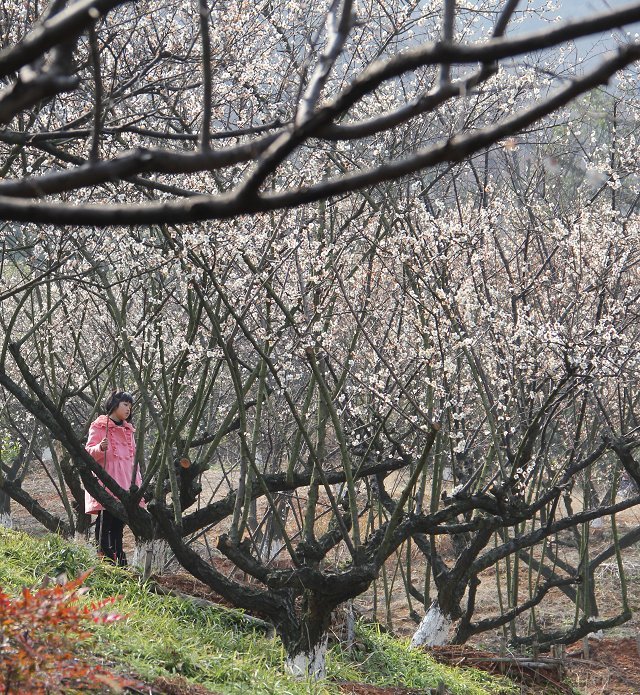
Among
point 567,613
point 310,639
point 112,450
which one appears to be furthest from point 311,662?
point 567,613

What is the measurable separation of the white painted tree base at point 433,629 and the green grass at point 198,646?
1.47ft

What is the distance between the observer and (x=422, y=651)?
299 inches

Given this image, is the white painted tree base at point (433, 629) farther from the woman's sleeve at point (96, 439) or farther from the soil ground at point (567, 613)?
the woman's sleeve at point (96, 439)

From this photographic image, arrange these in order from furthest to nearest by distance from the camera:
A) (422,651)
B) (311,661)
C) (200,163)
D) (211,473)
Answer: (211,473)
(422,651)
(311,661)
(200,163)

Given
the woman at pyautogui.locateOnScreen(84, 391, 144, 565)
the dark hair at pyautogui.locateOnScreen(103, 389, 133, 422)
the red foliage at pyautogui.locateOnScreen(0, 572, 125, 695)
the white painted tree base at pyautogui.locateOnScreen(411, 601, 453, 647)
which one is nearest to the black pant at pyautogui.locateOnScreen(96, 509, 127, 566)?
the woman at pyautogui.locateOnScreen(84, 391, 144, 565)

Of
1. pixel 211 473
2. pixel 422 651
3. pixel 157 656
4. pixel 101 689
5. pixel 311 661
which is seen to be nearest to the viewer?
pixel 101 689

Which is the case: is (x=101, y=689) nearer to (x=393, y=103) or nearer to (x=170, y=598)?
(x=170, y=598)

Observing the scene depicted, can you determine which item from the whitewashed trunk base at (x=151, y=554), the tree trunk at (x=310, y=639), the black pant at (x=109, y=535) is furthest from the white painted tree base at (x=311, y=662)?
the black pant at (x=109, y=535)

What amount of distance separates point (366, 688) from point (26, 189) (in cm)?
496

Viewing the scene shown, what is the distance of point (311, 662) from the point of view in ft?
19.4

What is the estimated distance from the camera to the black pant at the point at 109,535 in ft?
26.0

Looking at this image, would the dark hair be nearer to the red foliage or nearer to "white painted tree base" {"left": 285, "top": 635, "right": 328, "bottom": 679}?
"white painted tree base" {"left": 285, "top": 635, "right": 328, "bottom": 679}

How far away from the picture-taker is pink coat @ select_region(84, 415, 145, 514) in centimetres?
805

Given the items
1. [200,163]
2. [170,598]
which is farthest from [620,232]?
[200,163]
